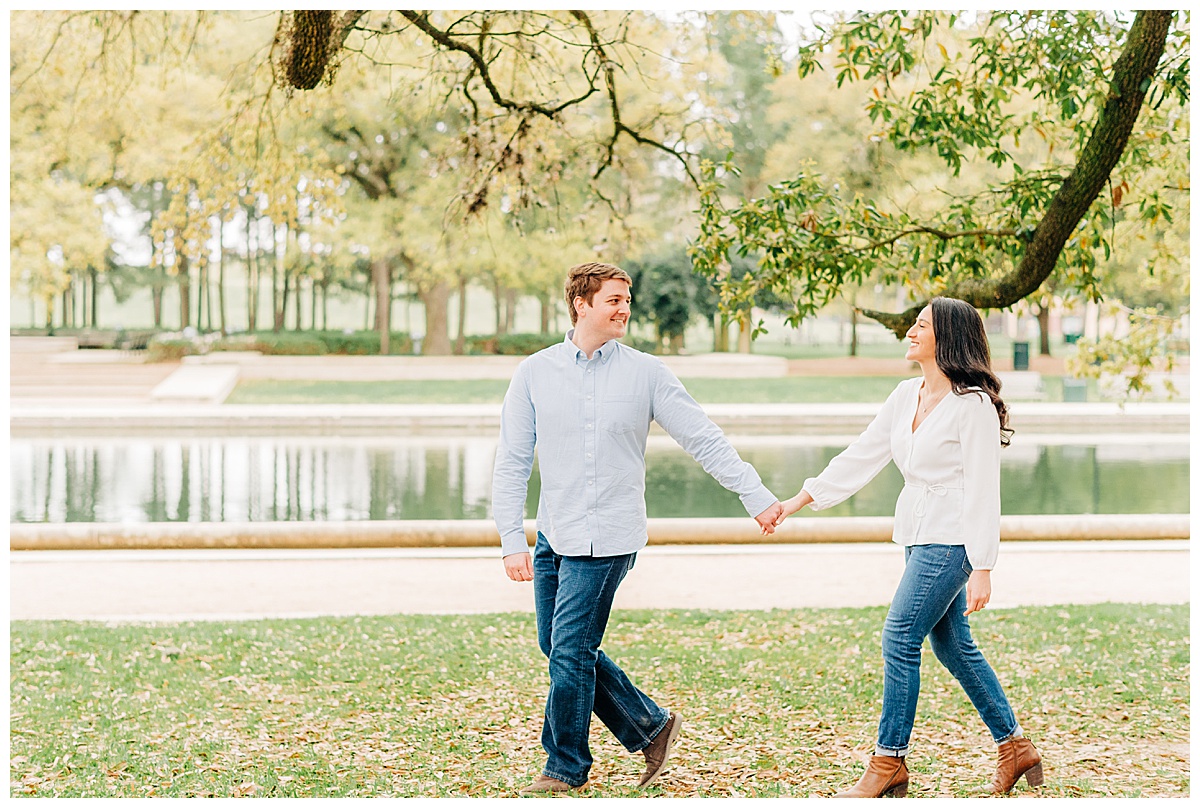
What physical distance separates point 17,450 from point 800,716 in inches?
672

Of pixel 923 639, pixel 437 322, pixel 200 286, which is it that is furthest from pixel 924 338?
pixel 200 286

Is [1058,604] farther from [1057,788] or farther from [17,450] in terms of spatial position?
[17,450]

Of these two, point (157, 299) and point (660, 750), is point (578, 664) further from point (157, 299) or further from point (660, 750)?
point (157, 299)

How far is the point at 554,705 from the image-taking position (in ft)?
13.5

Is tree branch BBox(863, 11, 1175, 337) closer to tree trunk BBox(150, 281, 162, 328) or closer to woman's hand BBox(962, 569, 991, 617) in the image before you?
woman's hand BBox(962, 569, 991, 617)

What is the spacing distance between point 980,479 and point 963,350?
0.42 m

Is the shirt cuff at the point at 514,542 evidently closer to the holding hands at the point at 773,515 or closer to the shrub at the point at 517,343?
the holding hands at the point at 773,515

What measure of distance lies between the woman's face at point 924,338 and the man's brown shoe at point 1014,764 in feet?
4.44

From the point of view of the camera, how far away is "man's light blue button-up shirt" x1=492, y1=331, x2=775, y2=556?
13.1 feet

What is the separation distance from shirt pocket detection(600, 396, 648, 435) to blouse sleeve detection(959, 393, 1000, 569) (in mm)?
1044

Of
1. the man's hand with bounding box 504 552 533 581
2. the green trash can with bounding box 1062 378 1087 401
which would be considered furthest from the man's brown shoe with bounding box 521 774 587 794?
the green trash can with bounding box 1062 378 1087 401

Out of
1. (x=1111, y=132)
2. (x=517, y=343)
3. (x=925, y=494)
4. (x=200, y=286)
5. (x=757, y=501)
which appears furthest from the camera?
(x=200, y=286)

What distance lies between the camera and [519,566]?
4.03 metres


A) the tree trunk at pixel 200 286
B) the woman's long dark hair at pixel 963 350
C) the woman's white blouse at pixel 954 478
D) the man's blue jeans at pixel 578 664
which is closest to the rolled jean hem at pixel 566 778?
the man's blue jeans at pixel 578 664
